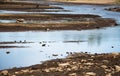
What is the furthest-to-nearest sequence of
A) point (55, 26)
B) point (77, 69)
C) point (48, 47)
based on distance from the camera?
point (55, 26) < point (48, 47) < point (77, 69)

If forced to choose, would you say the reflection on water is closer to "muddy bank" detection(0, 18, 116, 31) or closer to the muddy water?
the muddy water

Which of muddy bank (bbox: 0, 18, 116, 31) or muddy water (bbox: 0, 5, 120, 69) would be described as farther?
muddy bank (bbox: 0, 18, 116, 31)

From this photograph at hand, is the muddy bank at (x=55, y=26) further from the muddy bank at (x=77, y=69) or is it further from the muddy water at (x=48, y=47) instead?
the muddy bank at (x=77, y=69)

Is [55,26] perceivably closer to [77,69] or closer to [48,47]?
[48,47]

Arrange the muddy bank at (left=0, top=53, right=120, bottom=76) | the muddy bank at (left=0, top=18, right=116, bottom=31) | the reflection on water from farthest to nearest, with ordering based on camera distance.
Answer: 1. the muddy bank at (left=0, top=18, right=116, bottom=31)
2. the reflection on water
3. the muddy bank at (left=0, top=53, right=120, bottom=76)

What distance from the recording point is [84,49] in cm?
2248

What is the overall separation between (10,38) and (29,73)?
516 inches

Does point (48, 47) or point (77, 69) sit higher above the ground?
point (77, 69)

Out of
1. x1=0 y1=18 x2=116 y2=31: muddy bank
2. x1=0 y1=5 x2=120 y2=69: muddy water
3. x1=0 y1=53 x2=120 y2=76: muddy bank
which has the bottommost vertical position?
x1=0 y1=18 x2=116 y2=31: muddy bank

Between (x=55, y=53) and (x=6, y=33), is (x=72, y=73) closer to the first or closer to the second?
(x=55, y=53)

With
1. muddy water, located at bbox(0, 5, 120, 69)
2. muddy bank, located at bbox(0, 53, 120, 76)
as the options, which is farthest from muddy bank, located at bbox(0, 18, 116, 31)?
muddy bank, located at bbox(0, 53, 120, 76)

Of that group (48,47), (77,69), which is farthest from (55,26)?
(77,69)

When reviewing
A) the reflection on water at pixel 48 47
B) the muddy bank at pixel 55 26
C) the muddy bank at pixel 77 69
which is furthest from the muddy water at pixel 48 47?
the muddy bank at pixel 55 26

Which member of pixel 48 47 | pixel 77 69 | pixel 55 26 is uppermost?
pixel 77 69
